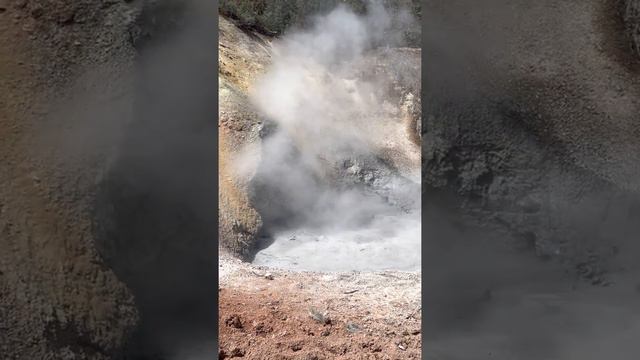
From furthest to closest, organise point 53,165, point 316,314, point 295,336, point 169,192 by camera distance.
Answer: point 316,314
point 295,336
point 169,192
point 53,165

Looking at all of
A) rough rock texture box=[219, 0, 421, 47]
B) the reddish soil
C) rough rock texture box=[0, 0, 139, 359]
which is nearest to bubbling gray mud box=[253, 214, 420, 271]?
the reddish soil

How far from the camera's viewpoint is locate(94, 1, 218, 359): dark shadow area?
1529mm

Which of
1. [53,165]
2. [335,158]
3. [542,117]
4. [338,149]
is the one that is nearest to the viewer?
[53,165]

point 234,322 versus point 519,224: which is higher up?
point 519,224

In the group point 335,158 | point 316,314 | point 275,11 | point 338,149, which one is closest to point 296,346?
point 316,314

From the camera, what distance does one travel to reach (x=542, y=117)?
169 centimetres

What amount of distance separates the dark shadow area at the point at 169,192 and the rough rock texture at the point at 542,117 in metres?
0.58

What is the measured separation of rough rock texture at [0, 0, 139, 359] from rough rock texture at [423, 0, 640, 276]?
0.81 m

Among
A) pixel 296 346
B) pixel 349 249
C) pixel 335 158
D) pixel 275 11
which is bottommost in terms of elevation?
pixel 349 249

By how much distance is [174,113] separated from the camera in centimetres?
159

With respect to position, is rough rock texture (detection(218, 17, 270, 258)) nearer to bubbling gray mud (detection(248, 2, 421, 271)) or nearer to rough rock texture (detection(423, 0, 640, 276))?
bubbling gray mud (detection(248, 2, 421, 271))

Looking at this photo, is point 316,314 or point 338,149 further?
point 338,149

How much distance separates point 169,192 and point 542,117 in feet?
3.10

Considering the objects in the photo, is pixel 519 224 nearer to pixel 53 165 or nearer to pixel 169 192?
pixel 169 192
